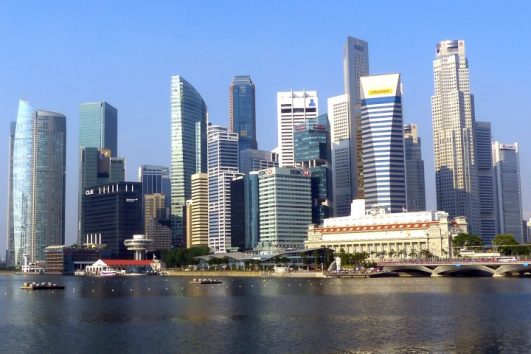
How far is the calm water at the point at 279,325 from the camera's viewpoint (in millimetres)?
66375

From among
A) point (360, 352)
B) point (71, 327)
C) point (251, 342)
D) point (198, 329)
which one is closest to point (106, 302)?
point (71, 327)

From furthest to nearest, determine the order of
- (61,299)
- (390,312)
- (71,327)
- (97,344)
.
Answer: (61,299) → (390,312) → (71,327) → (97,344)

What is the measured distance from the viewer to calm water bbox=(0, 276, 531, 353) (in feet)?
218

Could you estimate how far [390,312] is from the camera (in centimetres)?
9381

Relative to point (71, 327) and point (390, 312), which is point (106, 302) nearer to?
point (71, 327)

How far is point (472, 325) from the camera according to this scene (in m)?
78.2

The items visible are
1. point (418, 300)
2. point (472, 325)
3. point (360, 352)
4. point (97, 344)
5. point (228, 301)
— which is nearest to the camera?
point (360, 352)

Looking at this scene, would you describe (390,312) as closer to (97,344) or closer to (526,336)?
(526,336)

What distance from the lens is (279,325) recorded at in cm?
8206

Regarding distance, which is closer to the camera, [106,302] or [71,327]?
[71,327]

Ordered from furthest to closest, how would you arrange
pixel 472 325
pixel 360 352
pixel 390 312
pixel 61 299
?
pixel 61 299
pixel 390 312
pixel 472 325
pixel 360 352

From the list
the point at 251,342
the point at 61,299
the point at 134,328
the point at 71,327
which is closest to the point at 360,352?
the point at 251,342

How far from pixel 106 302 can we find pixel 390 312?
170 ft

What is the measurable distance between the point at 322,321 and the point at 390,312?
12.8m
